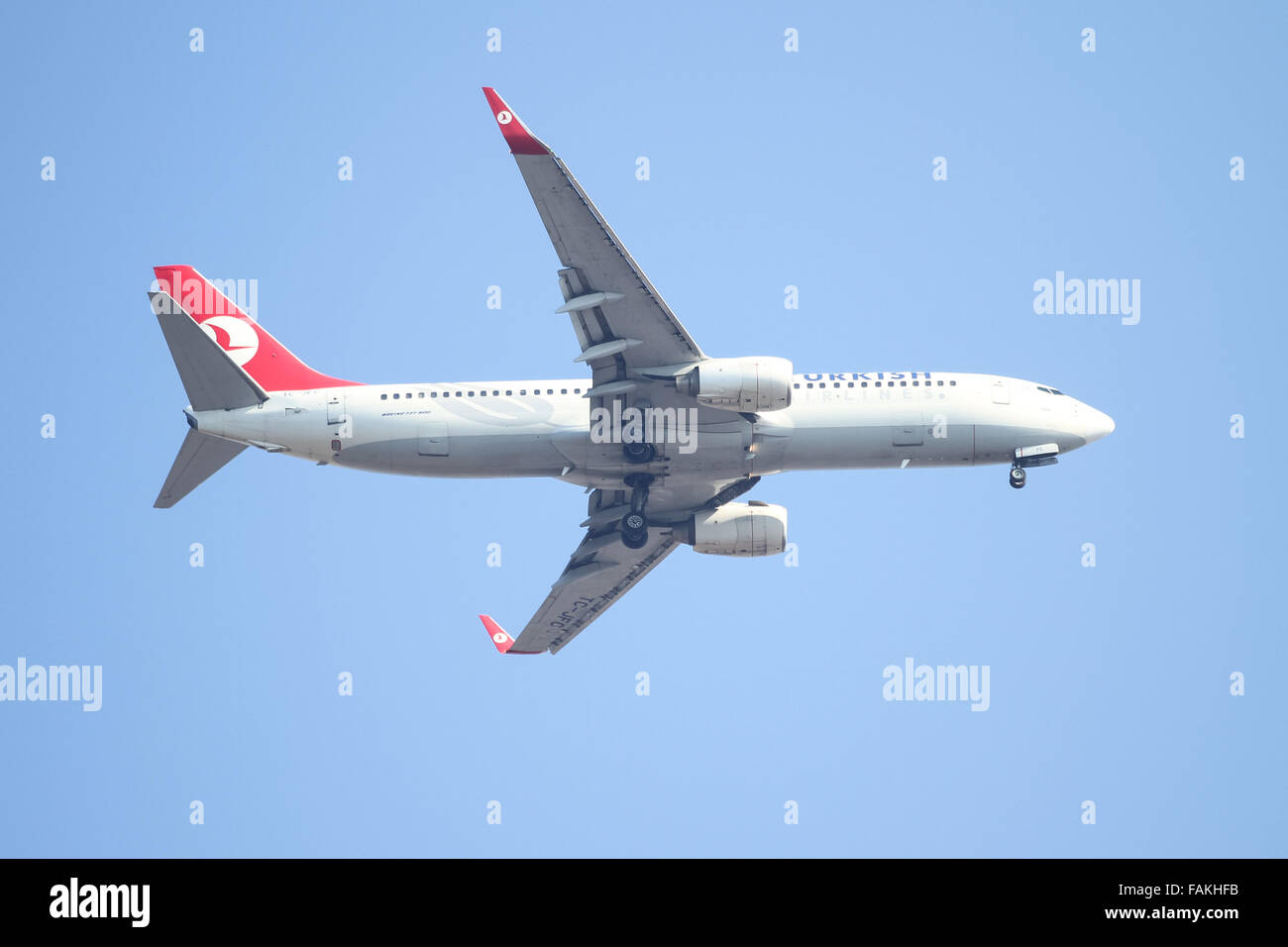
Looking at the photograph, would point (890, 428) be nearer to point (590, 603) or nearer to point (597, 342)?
point (597, 342)

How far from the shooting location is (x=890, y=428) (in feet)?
172

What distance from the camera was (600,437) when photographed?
50.8 meters

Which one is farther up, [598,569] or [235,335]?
[235,335]

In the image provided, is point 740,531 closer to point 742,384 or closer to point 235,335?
point 742,384

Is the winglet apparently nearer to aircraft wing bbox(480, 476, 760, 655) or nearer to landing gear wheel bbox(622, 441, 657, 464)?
landing gear wheel bbox(622, 441, 657, 464)

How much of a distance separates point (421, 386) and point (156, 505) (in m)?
9.93

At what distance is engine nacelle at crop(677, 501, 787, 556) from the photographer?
56.0 m

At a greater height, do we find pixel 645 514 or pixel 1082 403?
pixel 1082 403

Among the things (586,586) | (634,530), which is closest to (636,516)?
(634,530)

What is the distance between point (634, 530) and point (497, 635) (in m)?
10.2

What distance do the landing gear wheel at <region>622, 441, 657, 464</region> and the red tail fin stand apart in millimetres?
10296

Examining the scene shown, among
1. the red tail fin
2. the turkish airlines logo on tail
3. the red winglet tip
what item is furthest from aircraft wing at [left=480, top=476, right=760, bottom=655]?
the turkish airlines logo on tail
